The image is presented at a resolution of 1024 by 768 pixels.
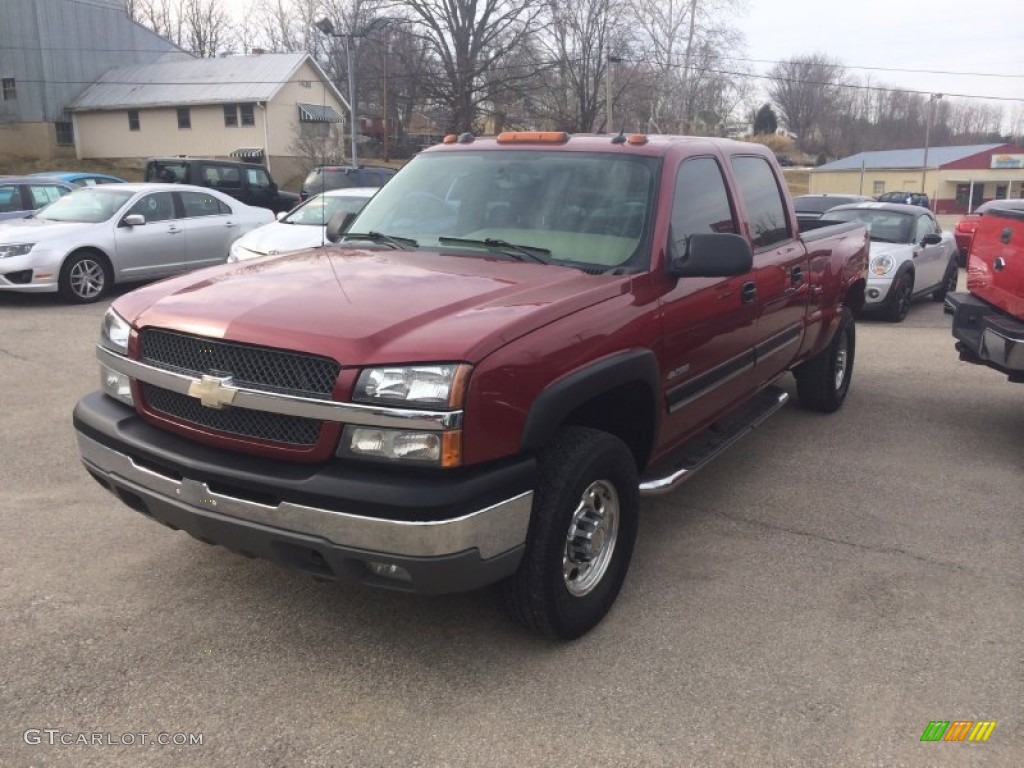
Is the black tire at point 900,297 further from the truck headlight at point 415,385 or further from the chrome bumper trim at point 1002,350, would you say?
the truck headlight at point 415,385

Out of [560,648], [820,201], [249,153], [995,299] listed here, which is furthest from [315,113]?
[560,648]

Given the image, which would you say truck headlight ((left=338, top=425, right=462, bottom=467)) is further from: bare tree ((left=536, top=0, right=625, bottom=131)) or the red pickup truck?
bare tree ((left=536, top=0, right=625, bottom=131))

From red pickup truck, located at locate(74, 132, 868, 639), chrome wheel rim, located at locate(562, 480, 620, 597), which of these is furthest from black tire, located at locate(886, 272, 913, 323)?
chrome wheel rim, located at locate(562, 480, 620, 597)

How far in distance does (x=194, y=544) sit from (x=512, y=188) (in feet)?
7.55

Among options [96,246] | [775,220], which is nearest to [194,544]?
[775,220]

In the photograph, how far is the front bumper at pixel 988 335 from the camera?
217 inches

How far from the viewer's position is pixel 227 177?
2048 cm

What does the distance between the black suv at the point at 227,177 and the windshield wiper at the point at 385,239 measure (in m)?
16.2

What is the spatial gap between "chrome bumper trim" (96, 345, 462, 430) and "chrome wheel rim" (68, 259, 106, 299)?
9352 millimetres

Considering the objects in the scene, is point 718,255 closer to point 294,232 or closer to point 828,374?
point 828,374

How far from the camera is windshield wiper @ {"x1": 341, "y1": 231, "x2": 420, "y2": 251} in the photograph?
4242mm

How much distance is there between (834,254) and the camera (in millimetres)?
6246

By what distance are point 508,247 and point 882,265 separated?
30.8 ft

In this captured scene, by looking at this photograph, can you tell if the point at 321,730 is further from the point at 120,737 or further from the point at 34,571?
the point at 34,571
